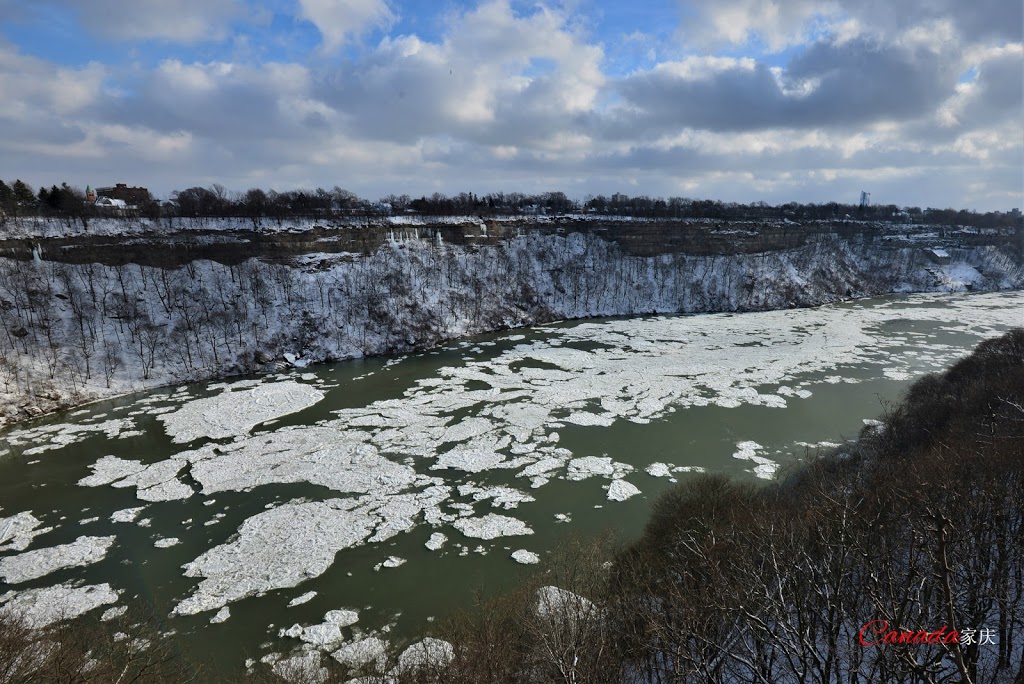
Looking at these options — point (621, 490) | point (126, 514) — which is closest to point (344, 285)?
point (126, 514)

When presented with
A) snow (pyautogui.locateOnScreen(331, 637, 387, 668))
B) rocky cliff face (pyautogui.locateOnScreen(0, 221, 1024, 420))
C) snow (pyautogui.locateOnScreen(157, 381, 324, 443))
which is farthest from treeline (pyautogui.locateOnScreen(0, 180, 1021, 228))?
snow (pyautogui.locateOnScreen(331, 637, 387, 668))

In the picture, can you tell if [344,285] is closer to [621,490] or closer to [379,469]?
[379,469]

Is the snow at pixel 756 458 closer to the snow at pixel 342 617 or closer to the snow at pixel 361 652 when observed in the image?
the snow at pixel 361 652

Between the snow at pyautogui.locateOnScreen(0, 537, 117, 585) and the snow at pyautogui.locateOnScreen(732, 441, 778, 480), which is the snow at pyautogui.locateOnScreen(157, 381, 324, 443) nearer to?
the snow at pyautogui.locateOnScreen(0, 537, 117, 585)

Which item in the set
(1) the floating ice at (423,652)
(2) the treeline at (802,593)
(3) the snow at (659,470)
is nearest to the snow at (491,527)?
(2) the treeline at (802,593)

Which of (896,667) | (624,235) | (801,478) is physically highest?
(624,235)

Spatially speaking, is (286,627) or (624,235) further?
(624,235)

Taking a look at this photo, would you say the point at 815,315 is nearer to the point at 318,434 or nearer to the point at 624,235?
the point at 624,235

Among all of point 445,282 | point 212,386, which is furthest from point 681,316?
point 212,386

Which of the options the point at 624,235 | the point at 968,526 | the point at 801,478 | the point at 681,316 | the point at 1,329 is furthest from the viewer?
the point at 624,235
